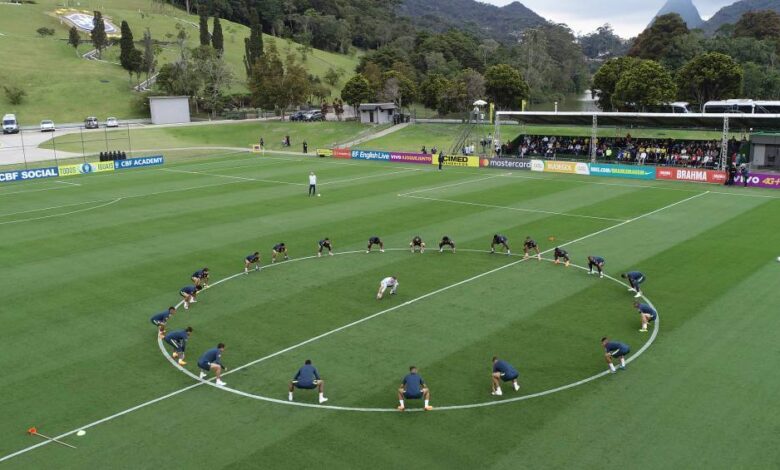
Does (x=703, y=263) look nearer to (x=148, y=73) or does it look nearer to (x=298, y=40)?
(x=148, y=73)

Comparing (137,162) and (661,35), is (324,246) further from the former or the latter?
(661,35)

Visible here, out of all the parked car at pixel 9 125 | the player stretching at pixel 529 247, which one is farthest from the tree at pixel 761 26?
the parked car at pixel 9 125

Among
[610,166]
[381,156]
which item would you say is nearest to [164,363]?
[610,166]

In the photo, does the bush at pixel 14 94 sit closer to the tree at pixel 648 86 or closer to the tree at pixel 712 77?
the tree at pixel 648 86

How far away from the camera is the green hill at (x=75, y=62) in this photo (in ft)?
395

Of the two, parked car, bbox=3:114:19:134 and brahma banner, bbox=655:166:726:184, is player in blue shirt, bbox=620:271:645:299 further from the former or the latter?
parked car, bbox=3:114:19:134

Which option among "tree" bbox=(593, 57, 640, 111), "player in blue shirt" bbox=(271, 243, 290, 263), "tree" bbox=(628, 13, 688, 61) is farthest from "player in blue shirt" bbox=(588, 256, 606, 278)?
"tree" bbox=(628, 13, 688, 61)

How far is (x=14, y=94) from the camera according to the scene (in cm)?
11588

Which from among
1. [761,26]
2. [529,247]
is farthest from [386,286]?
[761,26]

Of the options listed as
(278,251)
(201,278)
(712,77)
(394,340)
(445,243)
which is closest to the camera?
(394,340)

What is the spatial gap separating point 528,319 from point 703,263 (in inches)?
461

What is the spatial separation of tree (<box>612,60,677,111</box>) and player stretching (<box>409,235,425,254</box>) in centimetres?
6379

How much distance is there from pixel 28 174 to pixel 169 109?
2064 inches

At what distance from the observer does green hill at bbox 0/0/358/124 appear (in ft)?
395
